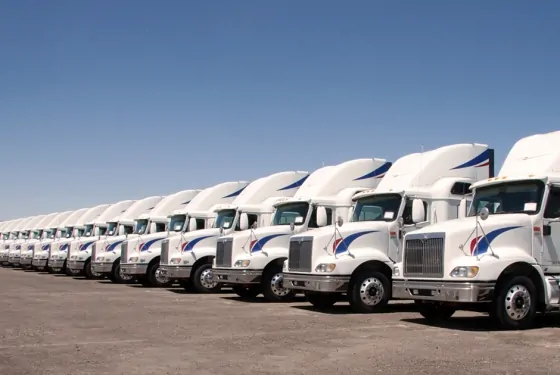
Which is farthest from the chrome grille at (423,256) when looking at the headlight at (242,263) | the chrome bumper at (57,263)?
the chrome bumper at (57,263)

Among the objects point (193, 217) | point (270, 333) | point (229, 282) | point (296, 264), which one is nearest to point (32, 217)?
point (193, 217)

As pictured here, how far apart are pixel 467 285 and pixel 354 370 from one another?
3817 mm

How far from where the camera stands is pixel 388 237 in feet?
49.4

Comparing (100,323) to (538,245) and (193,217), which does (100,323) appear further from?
(193,217)

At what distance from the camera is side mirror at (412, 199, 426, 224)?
592 inches

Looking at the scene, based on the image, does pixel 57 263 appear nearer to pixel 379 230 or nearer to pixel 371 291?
pixel 379 230

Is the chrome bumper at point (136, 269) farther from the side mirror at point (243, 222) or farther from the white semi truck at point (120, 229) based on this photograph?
the side mirror at point (243, 222)

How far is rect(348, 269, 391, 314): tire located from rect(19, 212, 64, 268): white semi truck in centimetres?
2745

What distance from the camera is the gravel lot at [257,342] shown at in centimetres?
845

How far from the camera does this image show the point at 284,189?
22141 millimetres

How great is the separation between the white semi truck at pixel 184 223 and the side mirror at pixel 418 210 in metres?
8.17

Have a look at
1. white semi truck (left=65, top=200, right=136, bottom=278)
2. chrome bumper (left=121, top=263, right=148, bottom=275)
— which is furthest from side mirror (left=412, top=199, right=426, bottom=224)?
white semi truck (left=65, top=200, right=136, bottom=278)

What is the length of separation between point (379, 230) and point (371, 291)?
1.24 metres

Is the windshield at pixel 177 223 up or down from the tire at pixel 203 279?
up
